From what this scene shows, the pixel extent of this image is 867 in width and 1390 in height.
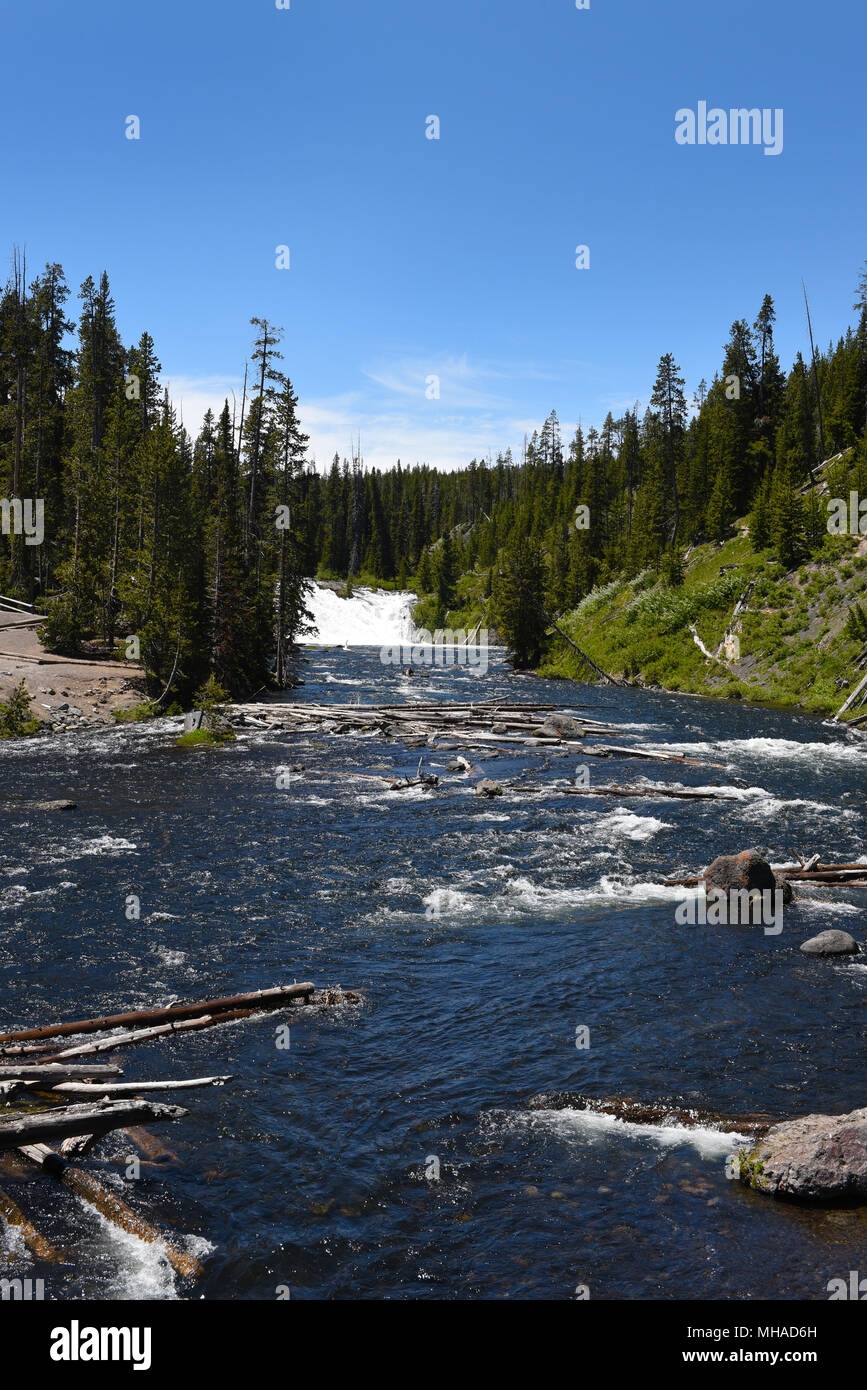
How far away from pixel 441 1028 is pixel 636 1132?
323 cm

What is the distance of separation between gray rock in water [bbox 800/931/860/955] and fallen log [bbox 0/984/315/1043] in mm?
8120

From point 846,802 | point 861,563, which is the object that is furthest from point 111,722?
point 861,563

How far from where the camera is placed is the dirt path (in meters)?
36.9

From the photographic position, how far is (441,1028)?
11680 millimetres

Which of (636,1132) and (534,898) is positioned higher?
(534,898)

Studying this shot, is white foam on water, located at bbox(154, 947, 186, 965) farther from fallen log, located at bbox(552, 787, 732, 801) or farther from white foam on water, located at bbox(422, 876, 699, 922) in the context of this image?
fallen log, located at bbox(552, 787, 732, 801)

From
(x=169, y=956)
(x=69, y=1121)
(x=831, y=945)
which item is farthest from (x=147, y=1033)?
(x=831, y=945)

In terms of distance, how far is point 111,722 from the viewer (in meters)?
37.3

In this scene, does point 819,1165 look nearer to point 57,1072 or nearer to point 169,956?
point 57,1072

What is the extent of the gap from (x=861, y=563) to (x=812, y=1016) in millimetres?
42796

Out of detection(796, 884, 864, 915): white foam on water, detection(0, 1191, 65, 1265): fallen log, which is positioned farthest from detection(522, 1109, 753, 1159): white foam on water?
detection(796, 884, 864, 915): white foam on water

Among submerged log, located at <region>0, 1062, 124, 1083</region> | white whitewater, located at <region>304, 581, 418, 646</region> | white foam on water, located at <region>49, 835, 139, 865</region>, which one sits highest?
white whitewater, located at <region>304, 581, 418, 646</region>

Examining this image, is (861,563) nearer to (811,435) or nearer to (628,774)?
(628,774)
